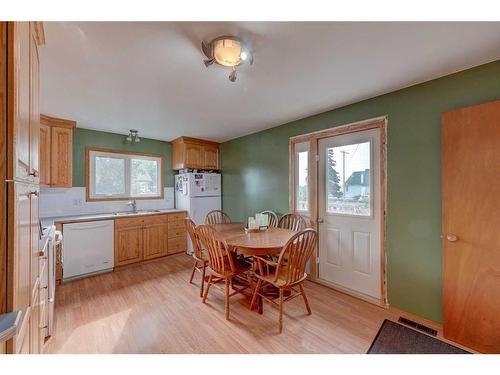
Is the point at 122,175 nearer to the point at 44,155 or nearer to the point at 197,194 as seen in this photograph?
the point at 44,155

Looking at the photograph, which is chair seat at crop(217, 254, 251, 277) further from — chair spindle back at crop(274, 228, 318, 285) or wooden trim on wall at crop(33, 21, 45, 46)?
wooden trim on wall at crop(33, 21, 45, 46)

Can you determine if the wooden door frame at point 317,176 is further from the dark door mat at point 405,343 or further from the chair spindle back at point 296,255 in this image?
the chair spindle back at point 296,255

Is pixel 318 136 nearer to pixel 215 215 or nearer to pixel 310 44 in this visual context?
pixel 310 44

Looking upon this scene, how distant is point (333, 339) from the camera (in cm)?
Result: 183

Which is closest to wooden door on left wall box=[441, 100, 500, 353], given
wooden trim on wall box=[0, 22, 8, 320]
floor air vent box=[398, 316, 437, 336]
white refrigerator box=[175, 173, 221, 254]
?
floor air vent box=[398, 316, 437, 336]

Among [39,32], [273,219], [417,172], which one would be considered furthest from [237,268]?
[39,32]

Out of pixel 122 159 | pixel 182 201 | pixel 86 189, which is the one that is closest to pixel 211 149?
pixel 182 201

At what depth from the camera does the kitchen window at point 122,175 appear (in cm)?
365

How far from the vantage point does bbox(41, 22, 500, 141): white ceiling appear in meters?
1.35

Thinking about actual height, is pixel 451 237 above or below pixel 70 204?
below

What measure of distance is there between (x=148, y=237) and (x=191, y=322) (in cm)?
206

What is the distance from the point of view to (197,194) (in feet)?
13.7

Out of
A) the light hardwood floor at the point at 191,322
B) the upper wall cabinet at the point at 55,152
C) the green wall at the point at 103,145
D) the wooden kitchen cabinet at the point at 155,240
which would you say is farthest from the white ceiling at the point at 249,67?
the light hardwood floor at the point at 191,322

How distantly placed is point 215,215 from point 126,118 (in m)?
2.21
